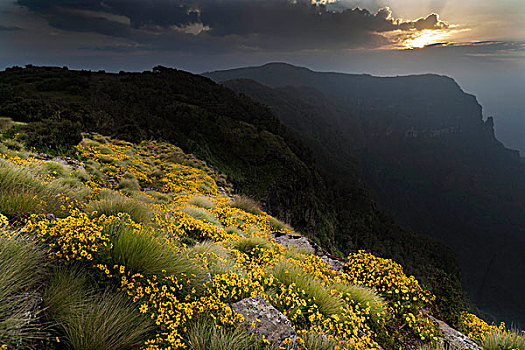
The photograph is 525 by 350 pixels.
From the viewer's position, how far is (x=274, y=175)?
4378 centimetres

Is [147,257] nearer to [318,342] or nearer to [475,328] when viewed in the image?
[318,342]

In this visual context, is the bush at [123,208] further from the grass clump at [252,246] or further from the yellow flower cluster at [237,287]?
the grass clump at [252,246]

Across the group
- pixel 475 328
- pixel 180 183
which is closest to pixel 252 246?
pixel 475 328

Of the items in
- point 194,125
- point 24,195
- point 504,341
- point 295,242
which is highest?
point 24,195

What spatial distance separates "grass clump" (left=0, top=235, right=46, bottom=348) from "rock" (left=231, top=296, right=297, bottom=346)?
7.05ft

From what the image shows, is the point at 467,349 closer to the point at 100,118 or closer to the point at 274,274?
the point at 274,274

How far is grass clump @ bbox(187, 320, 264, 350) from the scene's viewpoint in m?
2.80

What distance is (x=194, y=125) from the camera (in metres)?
44.1

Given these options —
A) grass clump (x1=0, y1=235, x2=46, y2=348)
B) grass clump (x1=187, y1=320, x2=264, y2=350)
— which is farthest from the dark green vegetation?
grass clump (x1=187, y1=320, x2=264, y2=350)

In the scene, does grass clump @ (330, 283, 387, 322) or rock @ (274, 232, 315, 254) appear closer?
grass clump @ (330, 283, 387, 322)

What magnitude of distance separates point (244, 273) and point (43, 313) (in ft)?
9.48

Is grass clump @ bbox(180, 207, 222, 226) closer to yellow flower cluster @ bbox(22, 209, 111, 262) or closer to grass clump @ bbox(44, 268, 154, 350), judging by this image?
yellow flower cluster @ bbox(22, 209, 111, 262)

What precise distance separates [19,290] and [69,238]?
0.71 metres

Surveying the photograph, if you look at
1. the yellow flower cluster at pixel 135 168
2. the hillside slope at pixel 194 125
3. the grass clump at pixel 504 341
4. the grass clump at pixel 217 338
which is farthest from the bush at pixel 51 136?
the grass clump at pixel 504 341
